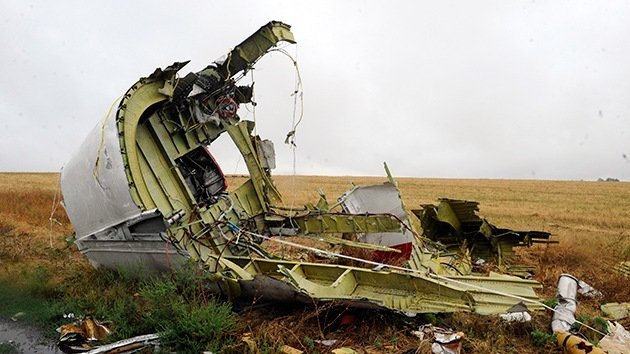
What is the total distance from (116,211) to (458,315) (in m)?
4.47

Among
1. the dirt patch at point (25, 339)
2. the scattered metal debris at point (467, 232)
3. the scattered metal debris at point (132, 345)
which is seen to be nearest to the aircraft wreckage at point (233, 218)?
the scattered metal debris at point (467, 232)

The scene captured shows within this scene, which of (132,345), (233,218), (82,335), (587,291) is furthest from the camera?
(233,218)

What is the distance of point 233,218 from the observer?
759 centimetres

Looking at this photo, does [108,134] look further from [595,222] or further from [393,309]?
[595,222]

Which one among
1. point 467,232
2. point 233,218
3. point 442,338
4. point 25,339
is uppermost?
point 233,218

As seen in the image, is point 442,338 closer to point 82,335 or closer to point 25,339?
point 82,335

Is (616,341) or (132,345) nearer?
(616,341)

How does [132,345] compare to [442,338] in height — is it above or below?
below

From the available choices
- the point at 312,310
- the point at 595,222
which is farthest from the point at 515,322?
the point at 595,222

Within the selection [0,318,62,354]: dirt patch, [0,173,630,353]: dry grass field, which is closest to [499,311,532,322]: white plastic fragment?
[0,173,630,353]: dry grass field

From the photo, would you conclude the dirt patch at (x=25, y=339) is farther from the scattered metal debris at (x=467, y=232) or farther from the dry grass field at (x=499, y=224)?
the scattered metal debris at (x=467, y=232)

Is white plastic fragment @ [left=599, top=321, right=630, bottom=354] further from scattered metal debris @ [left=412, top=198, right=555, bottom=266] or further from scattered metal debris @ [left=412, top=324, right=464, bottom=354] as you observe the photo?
scattered metal debris @ [left=412, top=198, right=555, bottom=266]

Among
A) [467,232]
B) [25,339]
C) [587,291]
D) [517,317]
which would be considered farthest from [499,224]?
[25,339]

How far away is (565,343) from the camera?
470 centimetres
